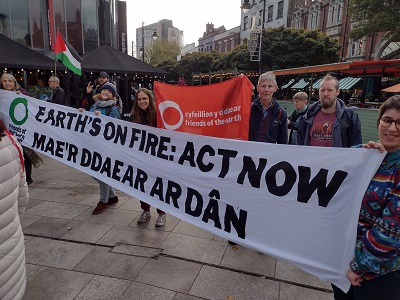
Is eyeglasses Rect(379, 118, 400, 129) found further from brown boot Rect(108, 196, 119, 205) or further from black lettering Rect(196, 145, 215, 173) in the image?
brown boot Rect(108, 196, 119, 205)

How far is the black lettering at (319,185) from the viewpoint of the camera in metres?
2.00

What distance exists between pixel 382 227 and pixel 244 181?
3.81ft

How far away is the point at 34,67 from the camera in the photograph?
13.0 m

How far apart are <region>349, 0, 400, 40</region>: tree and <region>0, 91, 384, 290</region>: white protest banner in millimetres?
19393

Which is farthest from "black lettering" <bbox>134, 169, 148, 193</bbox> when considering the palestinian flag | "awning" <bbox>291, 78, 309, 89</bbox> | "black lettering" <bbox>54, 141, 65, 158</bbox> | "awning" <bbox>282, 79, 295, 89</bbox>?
"awning" <bbox>282, 79, 295, 89</bbox>

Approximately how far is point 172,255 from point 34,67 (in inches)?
510

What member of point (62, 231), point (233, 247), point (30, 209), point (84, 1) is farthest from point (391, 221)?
point (84, 1)

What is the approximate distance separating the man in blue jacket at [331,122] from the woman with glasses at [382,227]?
1399 mm

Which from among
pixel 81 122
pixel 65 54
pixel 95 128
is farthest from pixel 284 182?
pixel 65 54

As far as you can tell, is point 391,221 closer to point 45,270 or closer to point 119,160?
point 119,160

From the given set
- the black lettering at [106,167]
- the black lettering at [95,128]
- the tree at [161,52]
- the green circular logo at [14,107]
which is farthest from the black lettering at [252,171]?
the tree at [161,52]

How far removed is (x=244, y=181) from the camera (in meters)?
2.49

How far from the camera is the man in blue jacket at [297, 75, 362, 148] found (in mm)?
3061

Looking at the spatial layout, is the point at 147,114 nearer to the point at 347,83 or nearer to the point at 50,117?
the point at 50,117
